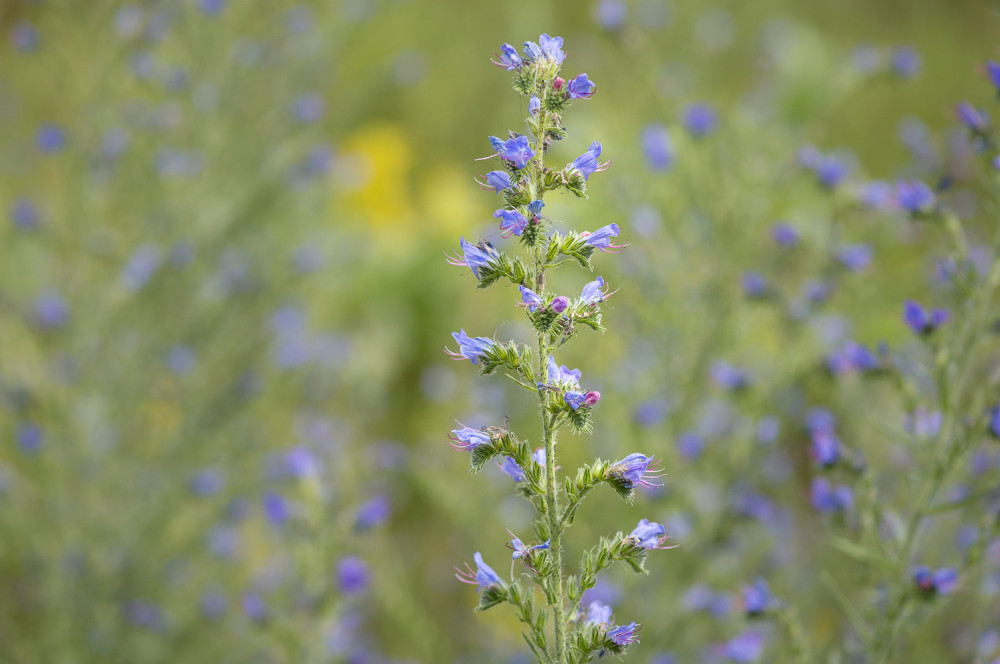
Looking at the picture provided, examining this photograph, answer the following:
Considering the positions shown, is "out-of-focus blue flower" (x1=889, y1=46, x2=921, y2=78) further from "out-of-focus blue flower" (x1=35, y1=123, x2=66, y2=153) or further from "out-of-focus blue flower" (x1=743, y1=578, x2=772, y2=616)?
"out-of-focus blue flower" (x1=35, y1=123, x2=66, y2=153)

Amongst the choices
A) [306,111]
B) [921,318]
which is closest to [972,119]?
[921,318]

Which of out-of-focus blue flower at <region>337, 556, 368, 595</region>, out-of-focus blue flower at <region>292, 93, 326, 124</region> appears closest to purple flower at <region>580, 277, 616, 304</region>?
out-of-focus blue flower at <region>337, 556, 368, 595</region>

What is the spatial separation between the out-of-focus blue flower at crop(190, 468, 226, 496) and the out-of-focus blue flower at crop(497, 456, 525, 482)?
212 cm

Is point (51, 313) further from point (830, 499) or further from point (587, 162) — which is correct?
point (830, 499)

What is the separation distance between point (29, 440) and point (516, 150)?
251 cm

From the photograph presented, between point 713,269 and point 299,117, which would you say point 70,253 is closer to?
point 299,117

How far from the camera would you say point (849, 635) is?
125 inches

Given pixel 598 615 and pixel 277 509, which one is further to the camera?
pixel 277 509

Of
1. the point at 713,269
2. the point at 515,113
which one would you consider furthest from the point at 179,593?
the point at 515,113

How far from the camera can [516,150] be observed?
4.24 ft

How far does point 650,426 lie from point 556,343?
1562 millimetres

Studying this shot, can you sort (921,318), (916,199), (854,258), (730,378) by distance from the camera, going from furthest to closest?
(854,258) → (730,378) → (916,199) → (921,318)

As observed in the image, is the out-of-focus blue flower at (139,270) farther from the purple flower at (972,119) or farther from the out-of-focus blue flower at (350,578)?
the purple flower at (972,119)

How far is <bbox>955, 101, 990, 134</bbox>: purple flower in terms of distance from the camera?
190cm
